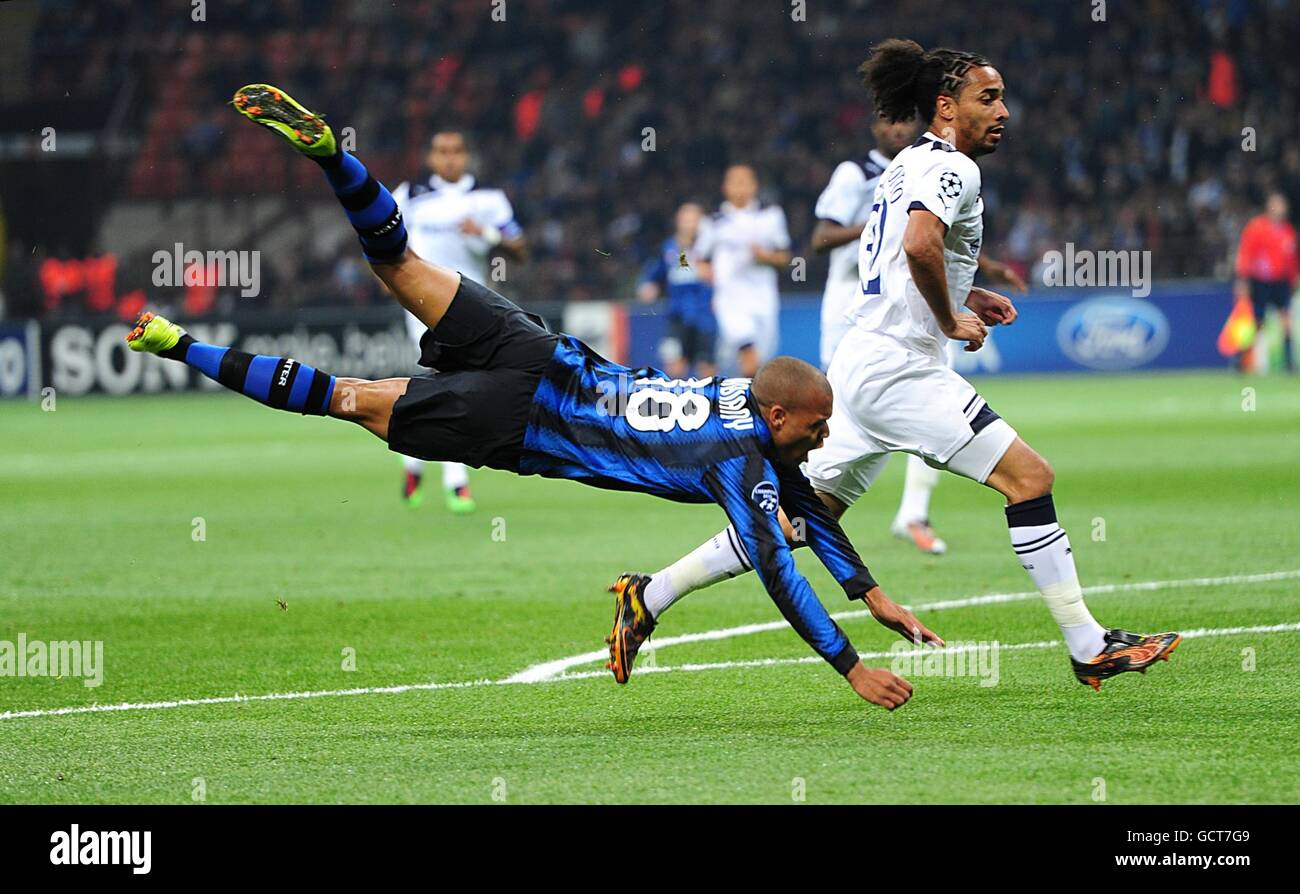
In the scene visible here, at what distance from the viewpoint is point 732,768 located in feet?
17.6

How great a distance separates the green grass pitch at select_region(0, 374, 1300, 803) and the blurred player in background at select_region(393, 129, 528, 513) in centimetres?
28

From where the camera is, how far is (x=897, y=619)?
19.6 feet

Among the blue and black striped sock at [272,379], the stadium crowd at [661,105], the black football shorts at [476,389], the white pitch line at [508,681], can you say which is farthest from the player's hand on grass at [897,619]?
the stadium crowd at [661,105]

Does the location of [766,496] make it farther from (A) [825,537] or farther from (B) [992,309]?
(B) [992,309]

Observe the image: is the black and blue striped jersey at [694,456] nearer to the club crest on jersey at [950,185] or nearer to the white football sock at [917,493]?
the club crest on jersey at [950,185]

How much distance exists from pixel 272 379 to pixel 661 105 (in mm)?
26693

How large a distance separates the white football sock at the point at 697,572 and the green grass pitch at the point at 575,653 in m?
0.34

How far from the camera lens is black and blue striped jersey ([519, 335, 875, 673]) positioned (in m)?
5.75

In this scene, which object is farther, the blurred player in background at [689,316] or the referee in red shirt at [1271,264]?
the referee in red shirt at [1271,264]

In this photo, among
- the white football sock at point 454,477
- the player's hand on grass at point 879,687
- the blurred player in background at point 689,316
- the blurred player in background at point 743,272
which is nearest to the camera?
the player's hand on grass at point 879,687

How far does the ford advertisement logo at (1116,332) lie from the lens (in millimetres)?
27406

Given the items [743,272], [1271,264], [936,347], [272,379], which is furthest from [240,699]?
[1271,264]

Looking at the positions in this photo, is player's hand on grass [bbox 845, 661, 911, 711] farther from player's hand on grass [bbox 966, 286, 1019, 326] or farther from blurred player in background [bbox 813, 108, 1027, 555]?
blurred player in background [bbox 813, 108, 1027, 555]

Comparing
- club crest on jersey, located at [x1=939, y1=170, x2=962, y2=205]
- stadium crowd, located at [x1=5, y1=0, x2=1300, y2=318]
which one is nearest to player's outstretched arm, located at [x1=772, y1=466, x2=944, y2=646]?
→ club crest on jersey, located at [x1=939, y1=170, x2=962, y2=205]
